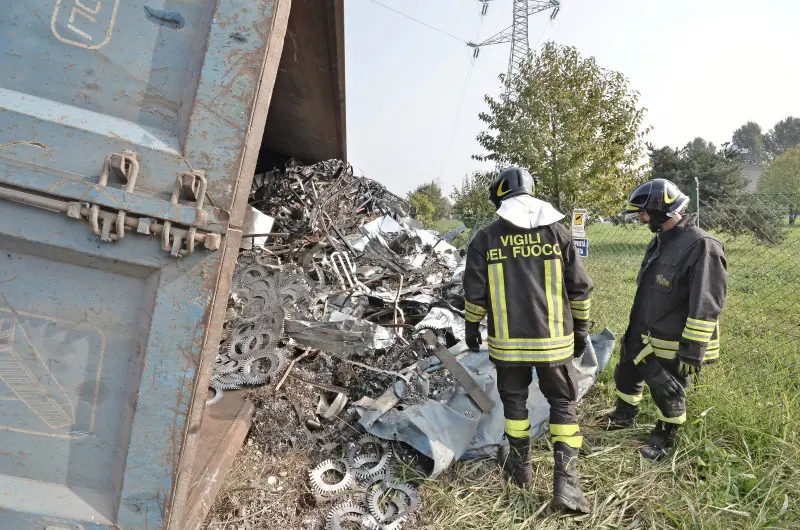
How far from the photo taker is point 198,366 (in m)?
1.39

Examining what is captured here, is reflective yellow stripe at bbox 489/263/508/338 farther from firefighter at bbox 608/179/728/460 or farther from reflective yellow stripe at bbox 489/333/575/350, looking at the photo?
firefighter at bbox 608/179/728/460

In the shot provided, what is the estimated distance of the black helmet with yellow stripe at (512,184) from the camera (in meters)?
2.54

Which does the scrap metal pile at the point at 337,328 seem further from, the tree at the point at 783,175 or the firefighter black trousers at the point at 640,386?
the tree at the point at 783,175

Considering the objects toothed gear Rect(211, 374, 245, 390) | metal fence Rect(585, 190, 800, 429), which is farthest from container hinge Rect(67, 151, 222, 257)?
metal fence Rect(585, 190, 800, 429)

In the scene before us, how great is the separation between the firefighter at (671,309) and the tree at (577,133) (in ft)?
23.3

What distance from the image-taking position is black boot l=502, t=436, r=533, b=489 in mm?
2520

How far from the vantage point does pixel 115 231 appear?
1272mm

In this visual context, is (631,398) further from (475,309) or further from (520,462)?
(475,309)

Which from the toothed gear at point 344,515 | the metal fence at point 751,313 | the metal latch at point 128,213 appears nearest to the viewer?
the metal latch at point 128,213

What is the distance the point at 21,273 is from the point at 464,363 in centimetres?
268

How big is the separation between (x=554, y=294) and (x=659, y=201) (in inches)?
40.5

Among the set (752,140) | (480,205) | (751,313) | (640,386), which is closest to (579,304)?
(640,386)

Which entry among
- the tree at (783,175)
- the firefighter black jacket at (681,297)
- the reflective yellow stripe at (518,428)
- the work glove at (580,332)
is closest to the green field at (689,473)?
the reflective yellow stripe at (518,428)

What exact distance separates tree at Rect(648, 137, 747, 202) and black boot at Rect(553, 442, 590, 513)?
15.1 metres
